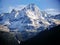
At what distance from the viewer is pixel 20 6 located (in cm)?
800

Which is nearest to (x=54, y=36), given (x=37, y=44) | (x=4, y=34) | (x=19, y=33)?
(x=37, y=44)

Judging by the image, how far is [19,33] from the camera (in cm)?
772

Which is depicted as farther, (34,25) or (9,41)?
(34,25)

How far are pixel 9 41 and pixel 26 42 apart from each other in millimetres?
688

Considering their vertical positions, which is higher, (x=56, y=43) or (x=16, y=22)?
(x=16, y=22)

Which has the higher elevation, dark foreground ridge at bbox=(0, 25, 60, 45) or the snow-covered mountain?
the snow-covered mountain

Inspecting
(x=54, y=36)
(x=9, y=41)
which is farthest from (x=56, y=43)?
(x=9, y=41)

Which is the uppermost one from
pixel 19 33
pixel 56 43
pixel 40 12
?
pixel 40 12

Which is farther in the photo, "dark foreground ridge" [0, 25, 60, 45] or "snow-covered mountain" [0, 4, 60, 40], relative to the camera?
"snow-covered mountain" [0, 4, 60, 40]

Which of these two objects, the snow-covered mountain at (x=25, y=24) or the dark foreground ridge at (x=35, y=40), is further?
the snow-covered mountain at (x=25, y=24)

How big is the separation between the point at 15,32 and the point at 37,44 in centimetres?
98

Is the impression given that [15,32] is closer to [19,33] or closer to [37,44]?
[19,33]

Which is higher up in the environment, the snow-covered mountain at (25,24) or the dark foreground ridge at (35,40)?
the snow-covered mountain at (25,24)

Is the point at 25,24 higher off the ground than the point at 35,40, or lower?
higher
